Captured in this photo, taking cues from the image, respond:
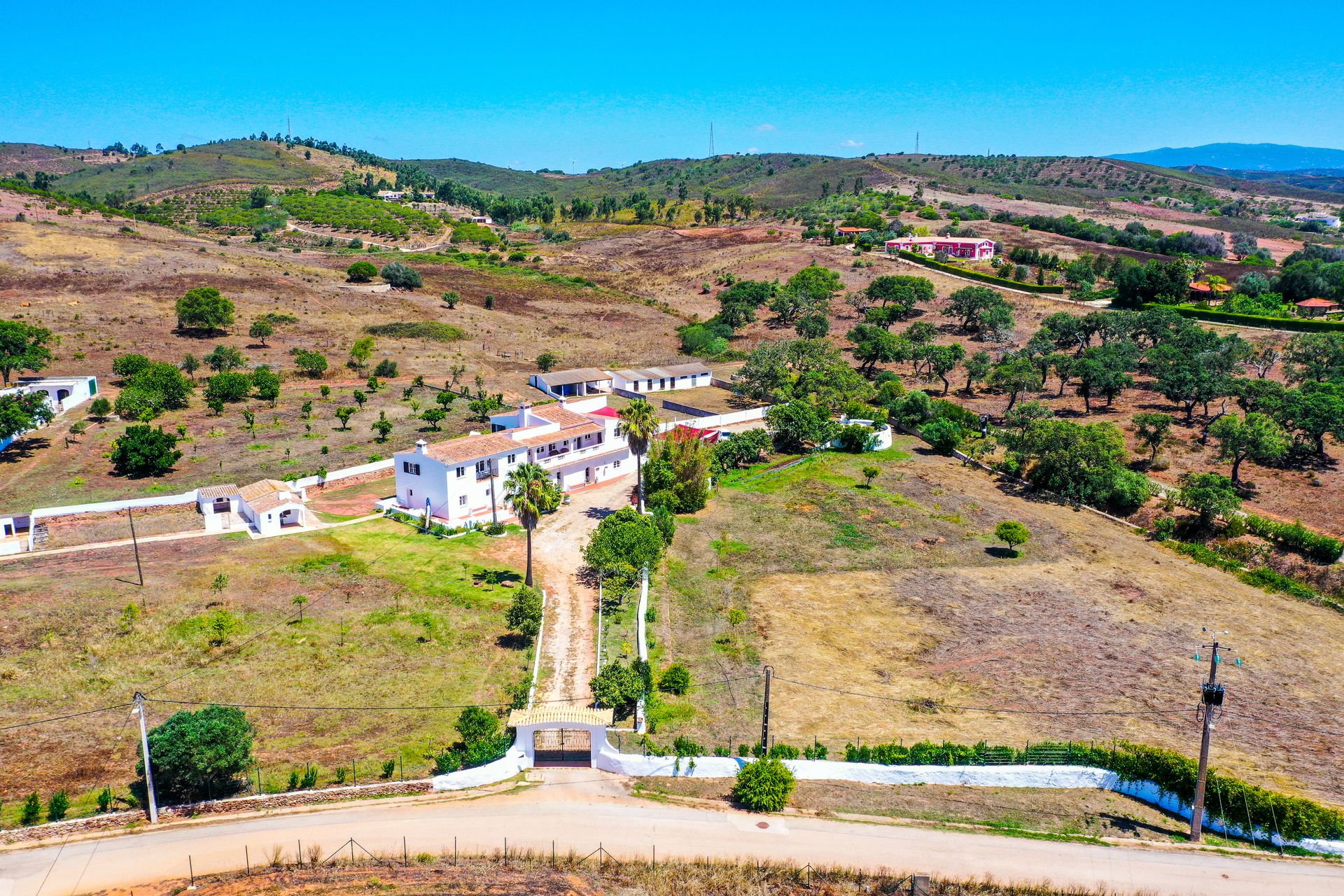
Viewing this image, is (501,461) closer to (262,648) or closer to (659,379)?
(262,648)

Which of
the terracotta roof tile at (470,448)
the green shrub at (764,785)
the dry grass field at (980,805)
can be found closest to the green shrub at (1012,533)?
the dry grass field at (980,805)

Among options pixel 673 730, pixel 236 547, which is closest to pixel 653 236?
pixel 236 547

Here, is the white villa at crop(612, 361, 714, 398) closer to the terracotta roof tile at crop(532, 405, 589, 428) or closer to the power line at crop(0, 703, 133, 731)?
the terracotta roof tile at crop(532, 405, 589, 428)

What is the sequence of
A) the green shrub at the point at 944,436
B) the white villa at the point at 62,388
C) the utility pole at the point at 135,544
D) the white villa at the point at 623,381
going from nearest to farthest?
the utility pole at the point at 135,544, the white villa at the point at 62,388, the green shrub at the point at 944,436, the white villa at the point at 623,381

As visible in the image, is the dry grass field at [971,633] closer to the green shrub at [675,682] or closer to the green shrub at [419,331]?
the green shrub at [675,682]

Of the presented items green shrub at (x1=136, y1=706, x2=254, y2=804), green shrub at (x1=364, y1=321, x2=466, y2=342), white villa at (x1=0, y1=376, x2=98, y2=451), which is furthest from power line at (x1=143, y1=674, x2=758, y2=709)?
green shrub at (x1=364, y1=321, x2=466, y2=342)

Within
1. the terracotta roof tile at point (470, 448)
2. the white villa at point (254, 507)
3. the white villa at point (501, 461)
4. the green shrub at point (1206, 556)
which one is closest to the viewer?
the white villa at point (254, 507)

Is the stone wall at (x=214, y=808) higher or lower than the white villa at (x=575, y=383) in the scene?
lower
